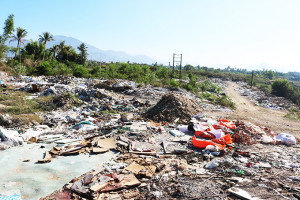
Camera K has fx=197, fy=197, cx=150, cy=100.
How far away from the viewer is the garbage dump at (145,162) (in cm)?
289

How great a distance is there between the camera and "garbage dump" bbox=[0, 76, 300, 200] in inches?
114

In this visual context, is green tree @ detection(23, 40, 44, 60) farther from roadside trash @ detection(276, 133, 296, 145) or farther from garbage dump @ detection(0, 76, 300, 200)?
roadside trash @ detection(276, 133, 296, 145)

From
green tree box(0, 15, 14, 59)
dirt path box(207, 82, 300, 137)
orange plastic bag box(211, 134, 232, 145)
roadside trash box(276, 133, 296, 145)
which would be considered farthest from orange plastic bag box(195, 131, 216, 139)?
green tree box(0, 15, 14, 59)

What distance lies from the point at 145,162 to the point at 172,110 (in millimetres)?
3870

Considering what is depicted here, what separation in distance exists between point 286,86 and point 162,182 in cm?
2368

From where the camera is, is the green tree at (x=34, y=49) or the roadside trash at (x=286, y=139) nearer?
the roadside trash at (x=286, y=139)

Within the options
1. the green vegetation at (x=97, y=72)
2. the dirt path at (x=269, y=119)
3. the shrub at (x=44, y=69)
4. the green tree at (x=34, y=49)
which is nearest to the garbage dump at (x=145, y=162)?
the dirt path at (x=269, y=119)

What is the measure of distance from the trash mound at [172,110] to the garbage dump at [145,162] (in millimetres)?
245

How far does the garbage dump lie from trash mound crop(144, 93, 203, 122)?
245mm

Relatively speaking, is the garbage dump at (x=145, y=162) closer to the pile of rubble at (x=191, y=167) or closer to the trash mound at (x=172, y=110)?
the pile of rubble at (x=191, y=167)

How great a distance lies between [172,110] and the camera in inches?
292

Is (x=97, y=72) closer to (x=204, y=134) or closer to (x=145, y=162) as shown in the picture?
(x=204, y=134)

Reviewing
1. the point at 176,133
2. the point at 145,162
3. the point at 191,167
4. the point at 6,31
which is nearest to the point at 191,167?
the point at 191,167

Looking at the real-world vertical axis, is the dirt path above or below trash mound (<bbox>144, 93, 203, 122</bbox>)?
below
